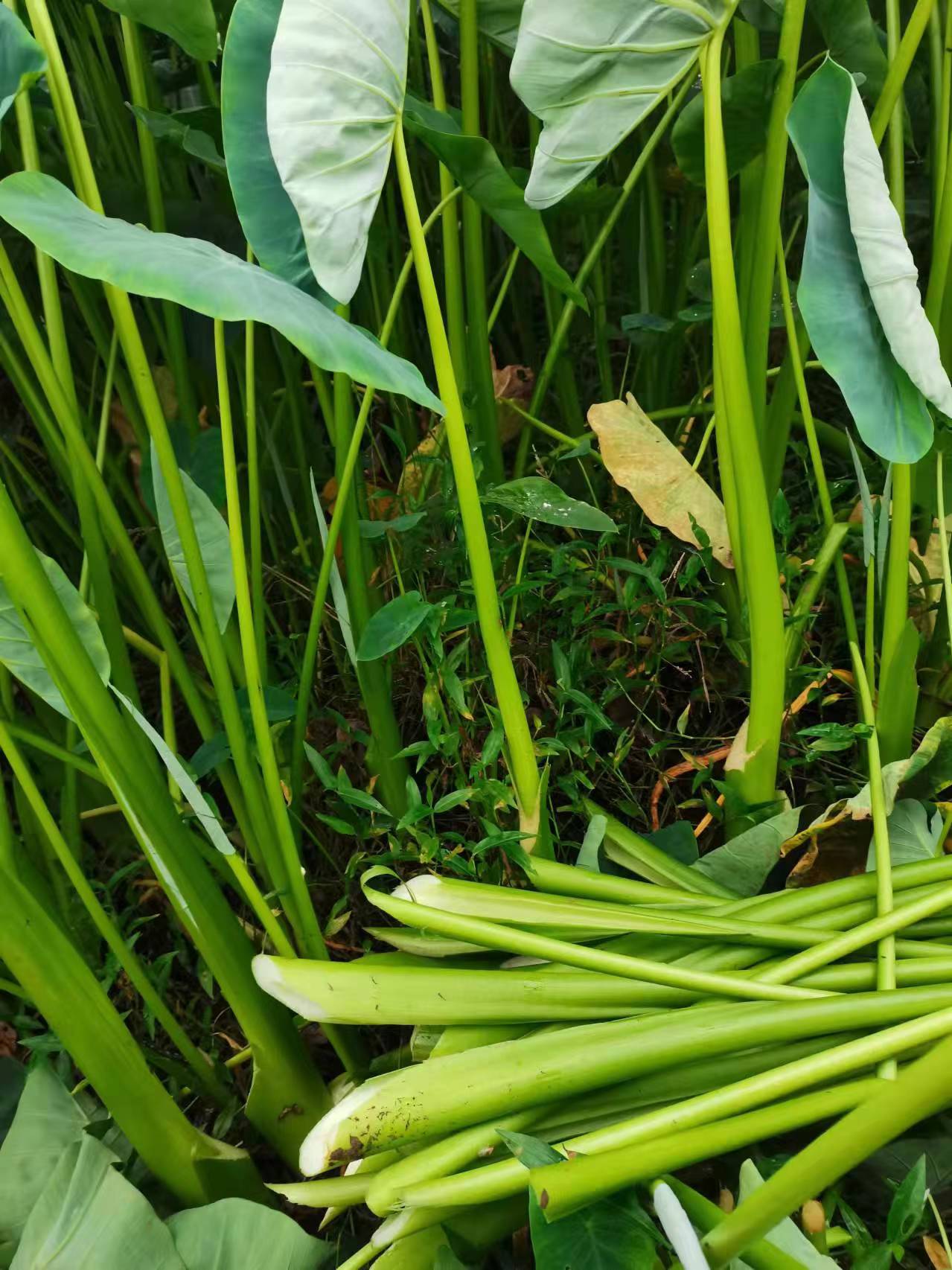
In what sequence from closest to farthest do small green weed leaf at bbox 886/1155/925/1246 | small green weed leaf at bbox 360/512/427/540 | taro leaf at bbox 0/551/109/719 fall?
1. small green weed leaf at bbox 886/1155/925/1246
2. taro leaf at bbox 0/551/109/719
3. small green weed leaf at bbox 360/512/427/540

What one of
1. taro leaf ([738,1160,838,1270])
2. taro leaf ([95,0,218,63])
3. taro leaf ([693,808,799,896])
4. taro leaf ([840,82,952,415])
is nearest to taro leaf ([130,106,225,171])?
taro leaf ([95,0,218,63])

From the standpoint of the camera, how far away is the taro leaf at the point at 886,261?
1.79 ft

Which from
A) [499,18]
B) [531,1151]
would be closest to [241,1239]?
[531,1151]

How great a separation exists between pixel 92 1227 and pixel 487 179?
0.70 metres

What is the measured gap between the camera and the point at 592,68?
583 mm

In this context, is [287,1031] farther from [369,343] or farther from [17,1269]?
[369,343]

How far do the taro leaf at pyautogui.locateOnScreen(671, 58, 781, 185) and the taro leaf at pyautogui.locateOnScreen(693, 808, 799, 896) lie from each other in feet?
1.64

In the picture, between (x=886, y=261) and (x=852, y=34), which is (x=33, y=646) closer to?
(x=886, y=261)

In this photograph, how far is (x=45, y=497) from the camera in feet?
3.07

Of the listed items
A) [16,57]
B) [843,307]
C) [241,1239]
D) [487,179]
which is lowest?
[241,1239]

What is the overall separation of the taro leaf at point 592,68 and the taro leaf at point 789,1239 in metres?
0.60

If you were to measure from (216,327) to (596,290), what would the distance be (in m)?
0.55

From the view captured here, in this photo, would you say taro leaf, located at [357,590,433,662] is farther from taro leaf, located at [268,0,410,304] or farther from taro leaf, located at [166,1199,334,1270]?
taro leaf, located at [166,1199,334,1270]

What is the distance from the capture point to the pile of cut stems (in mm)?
523
